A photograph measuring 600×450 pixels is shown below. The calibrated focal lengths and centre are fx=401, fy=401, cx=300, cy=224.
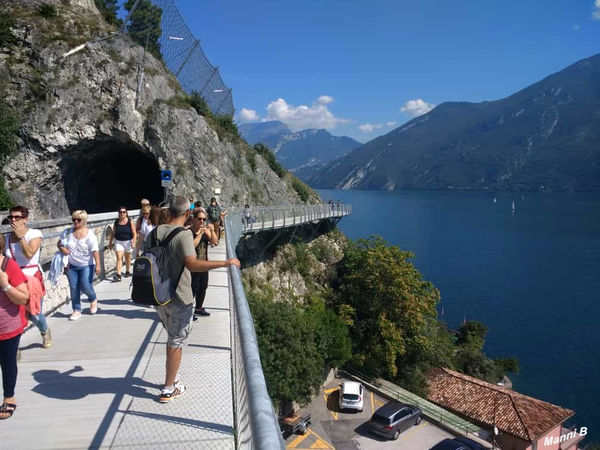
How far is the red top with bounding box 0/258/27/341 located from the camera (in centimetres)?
374

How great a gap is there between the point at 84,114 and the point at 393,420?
2676 centimetres

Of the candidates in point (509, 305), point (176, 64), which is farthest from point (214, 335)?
point (509, 305)

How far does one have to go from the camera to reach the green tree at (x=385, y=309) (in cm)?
2906

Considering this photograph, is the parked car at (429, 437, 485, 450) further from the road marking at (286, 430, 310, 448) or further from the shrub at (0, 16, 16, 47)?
the shrub at (0, 16, 16, 47)

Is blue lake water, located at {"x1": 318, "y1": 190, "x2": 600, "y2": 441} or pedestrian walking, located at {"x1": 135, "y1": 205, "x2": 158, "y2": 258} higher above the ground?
pedestrian walking, located at {"x1": 135, "y1": 205, "x2": 158, "y2": 258}

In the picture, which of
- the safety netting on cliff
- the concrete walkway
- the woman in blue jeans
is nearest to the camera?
the concrete walkway

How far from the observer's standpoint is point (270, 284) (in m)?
29.9

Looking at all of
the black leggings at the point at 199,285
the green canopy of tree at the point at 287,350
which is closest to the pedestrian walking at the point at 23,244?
the black leggings at the point at 199,285

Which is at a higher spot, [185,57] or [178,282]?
[185,57]

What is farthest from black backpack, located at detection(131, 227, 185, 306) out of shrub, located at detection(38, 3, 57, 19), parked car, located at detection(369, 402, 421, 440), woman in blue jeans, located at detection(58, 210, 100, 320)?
shrub, located at detection(38, 3, 57, 19)

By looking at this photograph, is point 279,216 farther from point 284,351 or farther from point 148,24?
point 148,24

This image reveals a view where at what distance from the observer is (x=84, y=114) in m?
26.7

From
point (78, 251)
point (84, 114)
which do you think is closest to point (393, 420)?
point (78, 251)

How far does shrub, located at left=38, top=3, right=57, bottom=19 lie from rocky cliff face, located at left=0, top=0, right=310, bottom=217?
27 cm
